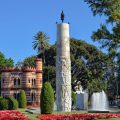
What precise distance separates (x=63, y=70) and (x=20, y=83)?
34.9 metres

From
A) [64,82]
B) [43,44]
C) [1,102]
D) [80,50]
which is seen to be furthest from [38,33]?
[64,82]

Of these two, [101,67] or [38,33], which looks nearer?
[101,67]

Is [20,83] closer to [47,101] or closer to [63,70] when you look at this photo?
[63,70]

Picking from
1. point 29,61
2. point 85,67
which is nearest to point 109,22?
point 85,67

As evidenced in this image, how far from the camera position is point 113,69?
94250 millimetres

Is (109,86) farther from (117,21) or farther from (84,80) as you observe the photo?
(117,21)

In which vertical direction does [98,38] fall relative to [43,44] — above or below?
below

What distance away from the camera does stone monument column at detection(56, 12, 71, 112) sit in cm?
3934

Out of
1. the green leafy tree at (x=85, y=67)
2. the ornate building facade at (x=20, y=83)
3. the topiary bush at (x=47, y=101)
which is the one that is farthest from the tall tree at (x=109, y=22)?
the green leafy tree at (x=85, y=67)

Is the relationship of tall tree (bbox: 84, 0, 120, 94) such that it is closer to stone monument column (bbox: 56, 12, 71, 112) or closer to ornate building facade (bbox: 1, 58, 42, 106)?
stone monument column (bbox: 56, 12, 71, 112)

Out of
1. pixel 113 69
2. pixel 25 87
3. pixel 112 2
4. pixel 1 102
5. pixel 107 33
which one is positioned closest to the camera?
pixel 112 2

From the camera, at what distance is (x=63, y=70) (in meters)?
39.7

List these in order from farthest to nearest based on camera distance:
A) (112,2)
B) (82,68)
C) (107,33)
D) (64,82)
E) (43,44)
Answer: (43,44)
(82,68)
(64,82)
(107,33)
(112,2)

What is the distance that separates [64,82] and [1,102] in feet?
52.7
